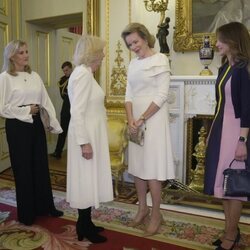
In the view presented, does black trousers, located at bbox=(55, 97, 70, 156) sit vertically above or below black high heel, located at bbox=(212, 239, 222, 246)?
above

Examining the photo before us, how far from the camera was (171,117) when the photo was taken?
3834 mm

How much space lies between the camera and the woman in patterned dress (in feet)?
6.71

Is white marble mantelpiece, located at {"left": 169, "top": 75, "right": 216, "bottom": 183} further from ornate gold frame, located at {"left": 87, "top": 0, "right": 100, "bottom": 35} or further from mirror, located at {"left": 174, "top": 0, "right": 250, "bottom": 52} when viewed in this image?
ornate gold frame, located at {"left": 87, "top": 0, "right": 100, "bottom": 35}

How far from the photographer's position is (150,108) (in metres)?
2.50

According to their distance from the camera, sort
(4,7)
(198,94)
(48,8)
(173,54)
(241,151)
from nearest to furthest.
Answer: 1. (241,151)
2. (198,94)
3. (173,54)
4. (4,7)
5. (48,8)

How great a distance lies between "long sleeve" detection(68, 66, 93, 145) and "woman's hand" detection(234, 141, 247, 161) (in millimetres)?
962

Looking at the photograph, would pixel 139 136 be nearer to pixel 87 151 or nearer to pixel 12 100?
pixel 87 151

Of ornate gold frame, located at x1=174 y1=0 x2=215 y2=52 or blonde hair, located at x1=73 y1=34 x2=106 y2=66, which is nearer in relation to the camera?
blonde hair, located at x1=73 y1=34 x2=106 y2=66

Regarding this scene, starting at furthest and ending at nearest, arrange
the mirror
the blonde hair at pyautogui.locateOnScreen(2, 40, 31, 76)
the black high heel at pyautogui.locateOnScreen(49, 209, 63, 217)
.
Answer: the mirror → the black high heel at pyautogui.locateOnScreen(49, 209, 63, 217) → the blonde hair at pyautogui.locateOnScreen(2, 40, 31, 76)

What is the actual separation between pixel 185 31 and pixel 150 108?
1.66m

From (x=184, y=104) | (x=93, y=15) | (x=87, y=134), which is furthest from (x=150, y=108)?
(x=93, y=15)

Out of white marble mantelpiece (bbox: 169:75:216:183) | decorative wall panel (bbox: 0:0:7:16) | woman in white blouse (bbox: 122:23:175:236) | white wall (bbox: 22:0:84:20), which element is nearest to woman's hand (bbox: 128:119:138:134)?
woman in white blouse (bbox: 122:23:175:236)

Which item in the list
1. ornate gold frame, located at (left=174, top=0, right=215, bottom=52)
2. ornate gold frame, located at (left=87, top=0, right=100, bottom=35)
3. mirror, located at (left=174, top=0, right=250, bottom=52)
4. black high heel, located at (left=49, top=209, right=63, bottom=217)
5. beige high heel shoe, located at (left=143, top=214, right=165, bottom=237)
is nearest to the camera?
beige high heel shoe, located at (left=143, top=214, right=165, bottom=237)

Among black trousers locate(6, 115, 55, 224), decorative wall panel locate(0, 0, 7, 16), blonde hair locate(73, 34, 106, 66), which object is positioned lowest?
black trousers locate(6, 115, 55, 224)
